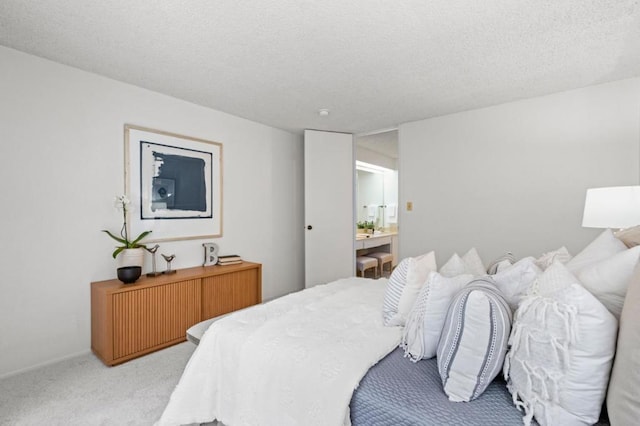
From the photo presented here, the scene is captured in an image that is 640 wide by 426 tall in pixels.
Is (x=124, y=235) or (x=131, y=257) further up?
(x=124, y=235)

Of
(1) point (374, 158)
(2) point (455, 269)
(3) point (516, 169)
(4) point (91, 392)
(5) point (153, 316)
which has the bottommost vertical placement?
(4) point (91, 392)

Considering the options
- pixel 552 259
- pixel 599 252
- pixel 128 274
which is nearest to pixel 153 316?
pixel 128 274

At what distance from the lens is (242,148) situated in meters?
3.89

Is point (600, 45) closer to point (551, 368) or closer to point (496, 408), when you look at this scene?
point (551, 368)

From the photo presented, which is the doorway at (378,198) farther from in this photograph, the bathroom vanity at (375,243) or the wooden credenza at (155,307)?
the wooden credenza at (155,307)

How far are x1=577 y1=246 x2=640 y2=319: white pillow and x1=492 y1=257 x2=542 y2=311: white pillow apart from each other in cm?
23

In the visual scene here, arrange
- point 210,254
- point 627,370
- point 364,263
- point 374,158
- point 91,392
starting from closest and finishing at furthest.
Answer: point 627,370 → point 91,392 → point 210,254 → point 364,263 → point 374,158

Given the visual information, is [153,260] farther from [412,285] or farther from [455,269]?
[455,269]

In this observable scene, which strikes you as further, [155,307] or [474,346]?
[155,307]

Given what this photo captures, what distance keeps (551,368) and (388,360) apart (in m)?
0.57

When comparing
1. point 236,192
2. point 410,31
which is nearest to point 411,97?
point 410,31

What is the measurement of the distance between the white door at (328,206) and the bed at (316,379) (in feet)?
8.17

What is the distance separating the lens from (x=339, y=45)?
6.97 feet

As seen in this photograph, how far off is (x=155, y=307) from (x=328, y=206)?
97.4 inches
